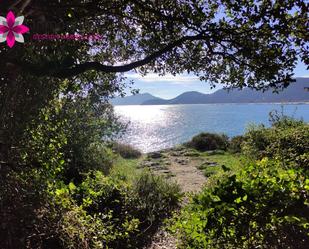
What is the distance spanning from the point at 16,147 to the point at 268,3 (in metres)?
3.68

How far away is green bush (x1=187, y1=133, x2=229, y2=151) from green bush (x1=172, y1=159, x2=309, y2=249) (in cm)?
1992

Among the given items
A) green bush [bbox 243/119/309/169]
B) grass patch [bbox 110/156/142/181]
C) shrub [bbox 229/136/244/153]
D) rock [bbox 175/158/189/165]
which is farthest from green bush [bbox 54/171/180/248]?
shrub [bbox 229/136/244/153]

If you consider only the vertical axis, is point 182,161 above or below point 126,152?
above

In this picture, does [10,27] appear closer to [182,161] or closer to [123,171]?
[123,171]

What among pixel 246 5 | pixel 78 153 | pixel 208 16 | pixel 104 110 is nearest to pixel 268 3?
pixel 246 5

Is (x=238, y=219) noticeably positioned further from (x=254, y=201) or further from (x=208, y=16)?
(x=208, y=16)

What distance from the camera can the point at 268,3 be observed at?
4.51 m

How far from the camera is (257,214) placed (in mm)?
3773

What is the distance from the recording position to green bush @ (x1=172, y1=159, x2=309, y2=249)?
3639mm

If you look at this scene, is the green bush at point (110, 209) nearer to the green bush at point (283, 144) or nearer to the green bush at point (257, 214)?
the green bush at point (257, 214)

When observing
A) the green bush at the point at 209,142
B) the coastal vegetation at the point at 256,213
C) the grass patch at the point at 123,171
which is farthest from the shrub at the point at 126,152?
the coastal vegetation at the point at 256,213

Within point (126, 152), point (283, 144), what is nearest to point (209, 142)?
point (126, 152)

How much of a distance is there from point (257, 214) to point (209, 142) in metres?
21.2

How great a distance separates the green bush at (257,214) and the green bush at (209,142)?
1992 cm
